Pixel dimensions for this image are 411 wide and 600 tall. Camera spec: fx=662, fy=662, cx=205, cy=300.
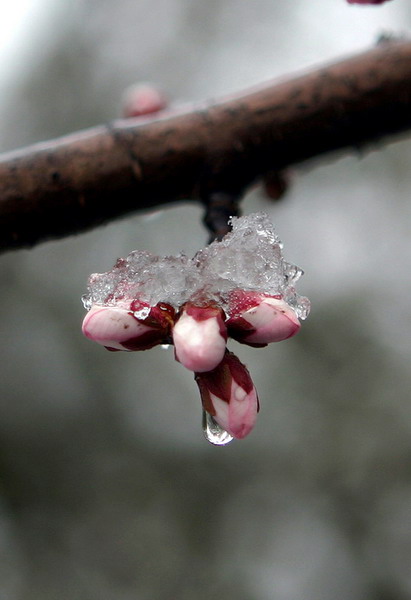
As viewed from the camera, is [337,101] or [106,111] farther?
[106,111]

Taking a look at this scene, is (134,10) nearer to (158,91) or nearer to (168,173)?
(158,91)

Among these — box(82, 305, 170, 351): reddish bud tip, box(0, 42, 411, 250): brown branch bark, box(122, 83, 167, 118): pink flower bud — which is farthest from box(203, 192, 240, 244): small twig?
box(122, 83, 167, 118): pink flower bud

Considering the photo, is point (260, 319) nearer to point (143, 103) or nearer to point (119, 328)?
point (119, 328)

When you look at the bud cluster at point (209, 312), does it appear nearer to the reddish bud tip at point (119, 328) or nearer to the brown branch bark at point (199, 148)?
A: the reddish bud tip at point (119, 328)

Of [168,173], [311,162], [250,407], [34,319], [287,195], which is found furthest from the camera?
[34,319]

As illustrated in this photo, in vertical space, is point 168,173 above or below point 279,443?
above

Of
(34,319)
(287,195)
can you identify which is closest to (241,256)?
(287,195)

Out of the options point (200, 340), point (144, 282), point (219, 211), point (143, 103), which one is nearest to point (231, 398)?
point (200, 340)
